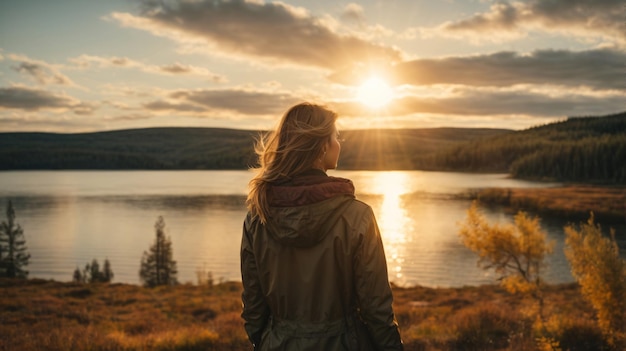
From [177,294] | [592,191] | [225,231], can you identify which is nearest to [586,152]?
[592,191]

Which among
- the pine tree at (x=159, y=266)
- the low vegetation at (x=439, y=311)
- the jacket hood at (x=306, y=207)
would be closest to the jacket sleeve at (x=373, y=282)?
the jacket hood at (x=306, y=207)

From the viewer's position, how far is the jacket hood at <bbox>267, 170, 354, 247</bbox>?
273 cm

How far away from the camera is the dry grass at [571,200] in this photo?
58.5m

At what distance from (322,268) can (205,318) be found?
17609 mm

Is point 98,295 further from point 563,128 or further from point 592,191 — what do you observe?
point 563,128

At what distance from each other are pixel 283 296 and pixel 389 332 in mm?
656

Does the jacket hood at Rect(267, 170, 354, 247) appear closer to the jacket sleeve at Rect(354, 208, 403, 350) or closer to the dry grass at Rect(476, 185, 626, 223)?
the jacket sleeve at Rect(354, 208, 403, 350)

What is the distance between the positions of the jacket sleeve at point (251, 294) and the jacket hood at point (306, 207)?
1.12 feet

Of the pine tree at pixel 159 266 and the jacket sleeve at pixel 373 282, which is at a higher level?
the jacket sleeve at pixel 373 282

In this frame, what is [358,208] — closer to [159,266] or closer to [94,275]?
[159,266]

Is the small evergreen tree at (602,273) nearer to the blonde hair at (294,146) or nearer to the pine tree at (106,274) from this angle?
the blonde hair at (294,146)

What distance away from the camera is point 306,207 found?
8.97 ft

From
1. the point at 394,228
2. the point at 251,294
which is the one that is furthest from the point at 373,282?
the point at 394,228

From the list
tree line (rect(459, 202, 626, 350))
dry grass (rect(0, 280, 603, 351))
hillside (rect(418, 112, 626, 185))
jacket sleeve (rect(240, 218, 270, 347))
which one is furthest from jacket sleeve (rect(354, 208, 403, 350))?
hillside (rect(418, 112, 626, 185))
